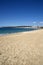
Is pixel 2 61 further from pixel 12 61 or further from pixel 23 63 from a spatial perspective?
pixel 23 63

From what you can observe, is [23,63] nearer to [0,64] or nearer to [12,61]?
[12,61]

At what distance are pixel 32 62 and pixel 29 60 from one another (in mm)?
307

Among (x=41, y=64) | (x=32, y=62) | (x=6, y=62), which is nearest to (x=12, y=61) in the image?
(x=6, y=62)

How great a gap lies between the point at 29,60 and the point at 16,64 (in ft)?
3.02

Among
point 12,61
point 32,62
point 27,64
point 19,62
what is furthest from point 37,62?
point 12,61

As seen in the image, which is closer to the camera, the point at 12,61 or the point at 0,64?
the point at 0,64

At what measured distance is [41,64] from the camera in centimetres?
530

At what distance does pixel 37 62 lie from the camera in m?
5.56

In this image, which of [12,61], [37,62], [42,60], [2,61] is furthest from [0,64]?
[42,60]

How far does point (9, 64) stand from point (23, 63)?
0.78m

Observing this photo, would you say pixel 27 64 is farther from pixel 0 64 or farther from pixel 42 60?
pixel 0 64

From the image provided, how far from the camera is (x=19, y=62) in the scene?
5.54m

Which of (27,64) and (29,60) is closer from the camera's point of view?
(27,64)

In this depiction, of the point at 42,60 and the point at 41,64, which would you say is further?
the point at 42,60
